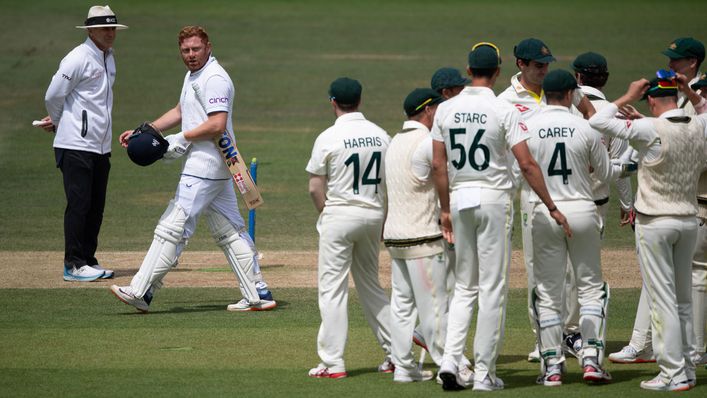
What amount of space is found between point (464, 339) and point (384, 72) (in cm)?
2348

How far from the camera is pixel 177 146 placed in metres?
11.1

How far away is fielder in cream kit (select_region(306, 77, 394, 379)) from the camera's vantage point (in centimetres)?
880

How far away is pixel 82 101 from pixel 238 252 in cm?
286

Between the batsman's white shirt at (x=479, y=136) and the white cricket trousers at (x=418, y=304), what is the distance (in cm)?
68

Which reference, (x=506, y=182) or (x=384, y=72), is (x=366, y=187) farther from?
(x=384, y=72)

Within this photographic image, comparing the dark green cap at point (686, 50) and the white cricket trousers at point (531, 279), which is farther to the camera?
the dark green cap at point (686, 50)

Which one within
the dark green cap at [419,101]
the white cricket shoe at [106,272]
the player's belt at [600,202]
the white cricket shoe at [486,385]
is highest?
the dark green cap at [419,101]

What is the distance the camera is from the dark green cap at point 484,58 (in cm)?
855

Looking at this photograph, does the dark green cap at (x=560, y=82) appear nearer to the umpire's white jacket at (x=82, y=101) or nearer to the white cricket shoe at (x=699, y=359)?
the white cricket shoe at (x=699, y=359)

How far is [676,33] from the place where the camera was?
37281mm

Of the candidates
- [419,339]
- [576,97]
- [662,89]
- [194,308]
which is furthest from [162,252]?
[662,89]

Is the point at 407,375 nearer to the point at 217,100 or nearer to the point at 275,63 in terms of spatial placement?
the point at 217,100

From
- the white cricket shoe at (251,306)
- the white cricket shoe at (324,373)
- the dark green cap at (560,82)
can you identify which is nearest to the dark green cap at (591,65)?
the dark green cap at (560,82)

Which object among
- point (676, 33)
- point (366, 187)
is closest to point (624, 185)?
point (366, 187)
